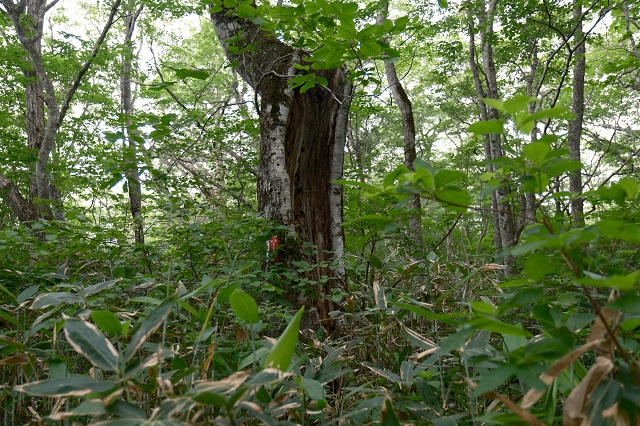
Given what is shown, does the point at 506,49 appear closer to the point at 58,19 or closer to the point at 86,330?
the point at 86,330

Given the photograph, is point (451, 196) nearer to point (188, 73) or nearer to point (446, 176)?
point (446, 176)

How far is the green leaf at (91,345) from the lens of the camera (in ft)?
2.59

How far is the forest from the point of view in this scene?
77 cm

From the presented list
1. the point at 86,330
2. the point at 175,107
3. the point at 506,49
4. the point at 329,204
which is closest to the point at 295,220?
the point at 329,204

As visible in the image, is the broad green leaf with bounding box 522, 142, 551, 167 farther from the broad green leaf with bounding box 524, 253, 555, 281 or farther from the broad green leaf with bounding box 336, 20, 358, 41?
the broad green leaf with bounding box 336, 20, 358, 41

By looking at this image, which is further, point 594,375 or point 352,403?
point 352,403

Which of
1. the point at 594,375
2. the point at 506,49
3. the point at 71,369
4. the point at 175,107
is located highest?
the point at 175,107

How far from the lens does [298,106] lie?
422 centimetres

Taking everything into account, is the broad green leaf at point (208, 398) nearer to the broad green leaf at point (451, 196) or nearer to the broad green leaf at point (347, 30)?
the broad green leaf at point (451, 196)

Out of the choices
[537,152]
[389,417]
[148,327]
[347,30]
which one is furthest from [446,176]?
[347,30]

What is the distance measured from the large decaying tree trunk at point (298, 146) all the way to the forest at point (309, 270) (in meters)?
0.02

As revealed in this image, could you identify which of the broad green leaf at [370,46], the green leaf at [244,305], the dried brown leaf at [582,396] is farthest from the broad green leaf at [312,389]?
the broad green leaf at [370,46]

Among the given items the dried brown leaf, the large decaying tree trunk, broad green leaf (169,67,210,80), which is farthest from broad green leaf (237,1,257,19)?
Answer: the dried brown leaf

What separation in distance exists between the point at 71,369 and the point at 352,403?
3.72 feet
